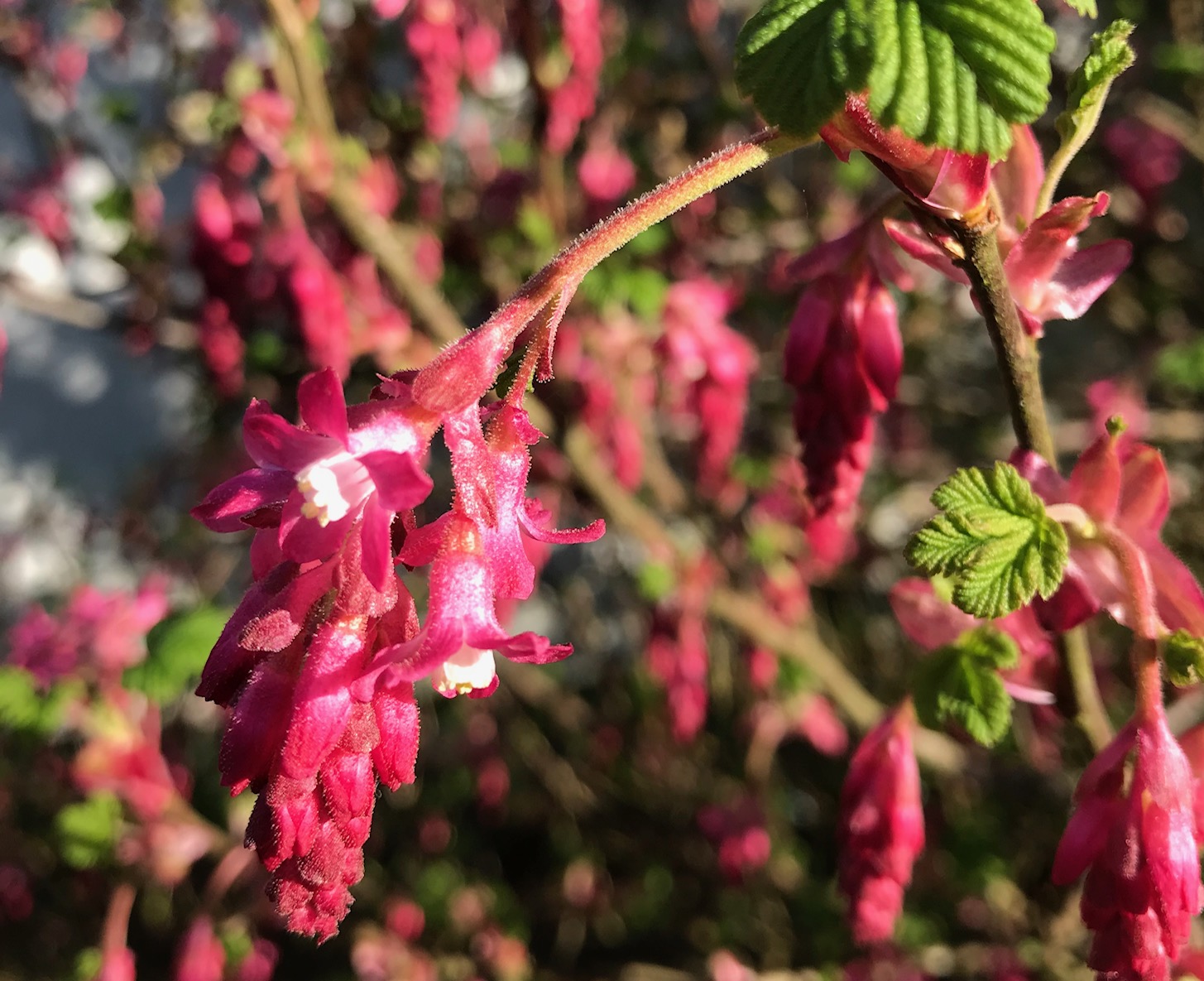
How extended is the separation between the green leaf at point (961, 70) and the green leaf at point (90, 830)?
2.27 metres

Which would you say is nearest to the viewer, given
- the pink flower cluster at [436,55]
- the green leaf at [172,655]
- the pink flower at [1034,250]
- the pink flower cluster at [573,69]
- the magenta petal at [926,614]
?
the pink flower at [1034,250]

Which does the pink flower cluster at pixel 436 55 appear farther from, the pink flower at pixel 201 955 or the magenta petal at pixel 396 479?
the magenta petal at pixel 396 479

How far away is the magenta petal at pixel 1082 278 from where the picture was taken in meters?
0.90

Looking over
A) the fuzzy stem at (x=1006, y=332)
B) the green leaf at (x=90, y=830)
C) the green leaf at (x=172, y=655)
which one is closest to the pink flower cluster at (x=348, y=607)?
the fuzzy stem at (x=1006, y=332)

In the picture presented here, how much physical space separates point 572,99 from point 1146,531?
2251 mm

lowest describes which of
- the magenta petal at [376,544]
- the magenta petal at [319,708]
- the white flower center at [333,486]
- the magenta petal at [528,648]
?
the magenta petal at [528,648]

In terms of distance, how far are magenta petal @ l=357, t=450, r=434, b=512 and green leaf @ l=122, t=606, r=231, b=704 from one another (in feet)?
4.56

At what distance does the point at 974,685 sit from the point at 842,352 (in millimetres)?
353

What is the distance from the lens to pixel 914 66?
633mm

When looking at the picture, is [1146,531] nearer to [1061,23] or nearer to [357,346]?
[357,346]

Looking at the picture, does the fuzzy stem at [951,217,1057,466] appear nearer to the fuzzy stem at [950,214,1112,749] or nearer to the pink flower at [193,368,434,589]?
the fuzzy stem at [950,214,1112,749]

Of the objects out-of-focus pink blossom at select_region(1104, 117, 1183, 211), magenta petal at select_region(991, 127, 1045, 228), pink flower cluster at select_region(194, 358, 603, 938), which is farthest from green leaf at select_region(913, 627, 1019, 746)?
out-of-focus pink blossom at select_region(1104, 117, 1183, 211)

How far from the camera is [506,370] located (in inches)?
29.5

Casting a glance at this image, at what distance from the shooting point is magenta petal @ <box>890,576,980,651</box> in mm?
1087
